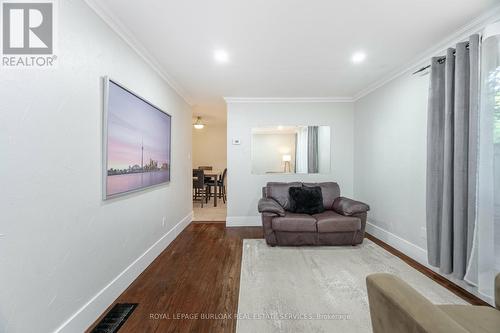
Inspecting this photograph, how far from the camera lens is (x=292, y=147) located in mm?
4711

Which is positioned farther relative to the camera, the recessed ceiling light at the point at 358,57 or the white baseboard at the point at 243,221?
the white baseboard at the point at 243,221

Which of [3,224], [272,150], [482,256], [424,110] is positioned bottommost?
[482,256]

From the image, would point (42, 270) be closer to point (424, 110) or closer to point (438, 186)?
point (438, 186)

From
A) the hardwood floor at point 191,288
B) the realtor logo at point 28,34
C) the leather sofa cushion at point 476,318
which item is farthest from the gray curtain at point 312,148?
the realtor logo at point 28,34

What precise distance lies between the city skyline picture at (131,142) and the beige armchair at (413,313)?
209cm

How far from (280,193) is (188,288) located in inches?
89.1

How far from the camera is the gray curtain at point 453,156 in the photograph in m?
2.12

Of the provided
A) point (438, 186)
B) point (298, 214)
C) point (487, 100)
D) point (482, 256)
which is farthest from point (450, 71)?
point (298, 214)

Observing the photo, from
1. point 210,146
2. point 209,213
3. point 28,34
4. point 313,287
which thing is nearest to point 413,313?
point 313,287

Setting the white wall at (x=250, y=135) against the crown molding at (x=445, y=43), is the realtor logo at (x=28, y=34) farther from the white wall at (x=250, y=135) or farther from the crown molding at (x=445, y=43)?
the crown molding at (x=445, y=43)

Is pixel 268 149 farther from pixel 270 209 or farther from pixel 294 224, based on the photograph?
pixel 294 224

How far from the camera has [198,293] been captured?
2.26 metres

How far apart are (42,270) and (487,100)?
11.9 ft

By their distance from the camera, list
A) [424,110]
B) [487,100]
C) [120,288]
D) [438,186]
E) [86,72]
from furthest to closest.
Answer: [424,110] < [438,186] < [120,288] < [487,100] < [86,72]
